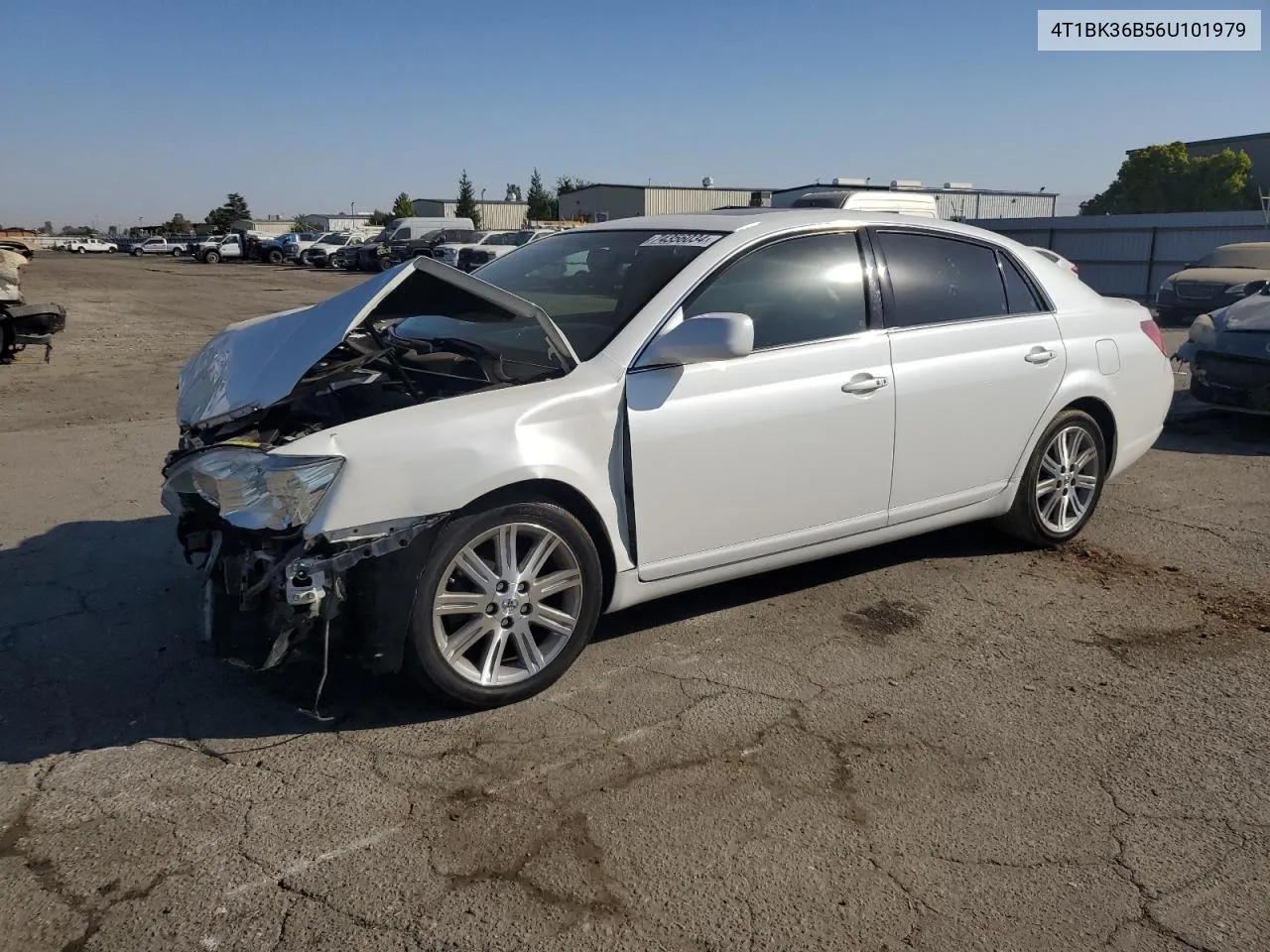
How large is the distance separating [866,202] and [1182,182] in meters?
51.5

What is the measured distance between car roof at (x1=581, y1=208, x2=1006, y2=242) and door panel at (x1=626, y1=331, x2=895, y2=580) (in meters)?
0.56

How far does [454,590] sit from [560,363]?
3.05ft

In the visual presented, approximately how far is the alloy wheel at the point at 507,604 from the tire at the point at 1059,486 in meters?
2.67

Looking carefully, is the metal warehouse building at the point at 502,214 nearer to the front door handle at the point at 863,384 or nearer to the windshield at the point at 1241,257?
the windshield at the point at 1241,257

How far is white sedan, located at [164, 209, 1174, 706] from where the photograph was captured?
338 cm

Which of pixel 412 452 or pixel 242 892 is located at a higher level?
pixel 412 452

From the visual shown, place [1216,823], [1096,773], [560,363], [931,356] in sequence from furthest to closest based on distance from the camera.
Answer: [931,356] → [560,363] → [1096,773] → [1216,823]

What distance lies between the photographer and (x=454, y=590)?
358cm

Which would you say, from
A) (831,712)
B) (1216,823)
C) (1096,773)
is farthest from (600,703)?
(1216,823)

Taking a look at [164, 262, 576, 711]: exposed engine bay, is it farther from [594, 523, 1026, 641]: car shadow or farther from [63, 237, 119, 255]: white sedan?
[63, 237, 119, 255]: white sedan

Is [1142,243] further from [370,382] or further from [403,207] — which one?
[403,207]

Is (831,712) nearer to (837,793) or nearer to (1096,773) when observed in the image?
(837,793)

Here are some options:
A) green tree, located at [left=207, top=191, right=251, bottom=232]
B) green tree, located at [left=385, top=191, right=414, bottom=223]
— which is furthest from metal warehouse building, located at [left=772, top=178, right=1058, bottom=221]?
green tree, located at [left=207, top=191, right=251, bottom=232]

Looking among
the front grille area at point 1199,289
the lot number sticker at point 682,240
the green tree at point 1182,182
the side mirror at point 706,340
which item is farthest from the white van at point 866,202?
the green tree at point 1182,182
